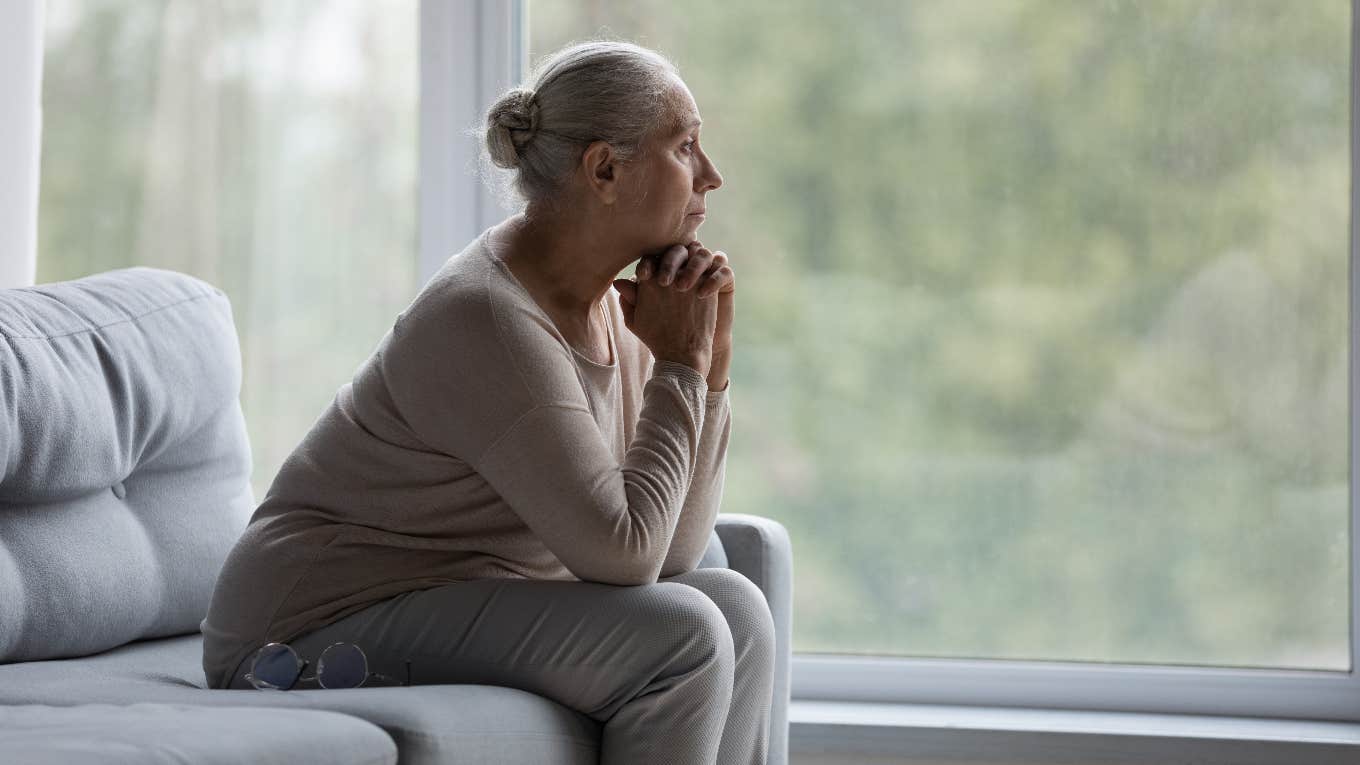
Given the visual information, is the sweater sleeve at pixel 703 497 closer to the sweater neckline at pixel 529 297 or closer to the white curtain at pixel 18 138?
the sweater neckline at pixel 529 297

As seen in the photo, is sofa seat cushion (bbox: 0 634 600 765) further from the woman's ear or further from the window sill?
the window sill

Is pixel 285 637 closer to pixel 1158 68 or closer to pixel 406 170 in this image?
pixel 406 170

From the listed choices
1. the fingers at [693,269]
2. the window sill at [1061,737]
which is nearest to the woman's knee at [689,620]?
the fingers at [693,269]

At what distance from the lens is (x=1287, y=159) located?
100 inches

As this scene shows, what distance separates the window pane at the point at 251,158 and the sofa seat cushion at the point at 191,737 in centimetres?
158

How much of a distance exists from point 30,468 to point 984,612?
5.27ft

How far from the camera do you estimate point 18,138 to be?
Answer: 2.55 metres

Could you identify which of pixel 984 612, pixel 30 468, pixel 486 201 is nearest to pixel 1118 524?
pixel 984 612

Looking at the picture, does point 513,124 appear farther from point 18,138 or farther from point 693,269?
point 18,138

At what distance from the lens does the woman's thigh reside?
150 centimetres

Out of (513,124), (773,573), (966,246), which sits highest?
(513,124)

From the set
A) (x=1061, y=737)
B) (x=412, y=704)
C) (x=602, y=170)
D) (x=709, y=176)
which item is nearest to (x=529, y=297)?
(x=602, y=170)

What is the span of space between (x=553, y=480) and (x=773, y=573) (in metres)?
A: 0.58

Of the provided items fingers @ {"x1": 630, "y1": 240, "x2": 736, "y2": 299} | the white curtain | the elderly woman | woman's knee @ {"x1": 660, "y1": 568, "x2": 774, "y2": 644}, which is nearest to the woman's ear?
the elderly woman
